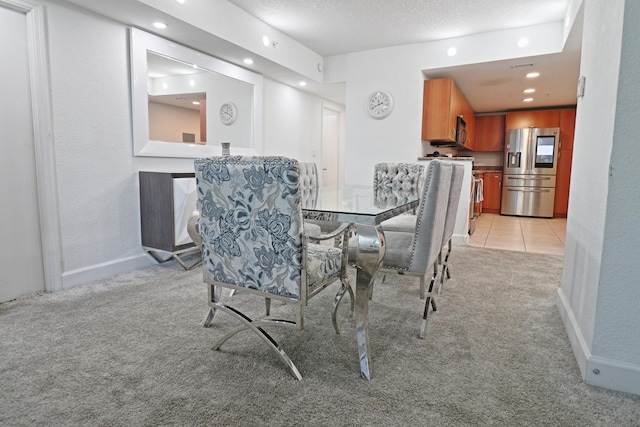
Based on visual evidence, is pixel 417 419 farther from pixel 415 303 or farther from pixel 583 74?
pixel 583 74

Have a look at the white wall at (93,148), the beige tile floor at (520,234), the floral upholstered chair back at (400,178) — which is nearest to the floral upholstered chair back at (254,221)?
the white wall at (93,148)

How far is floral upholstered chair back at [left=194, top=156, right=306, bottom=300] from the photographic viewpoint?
1363mm

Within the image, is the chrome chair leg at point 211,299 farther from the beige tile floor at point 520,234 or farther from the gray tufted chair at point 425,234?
the beige tile floor at point 520,234

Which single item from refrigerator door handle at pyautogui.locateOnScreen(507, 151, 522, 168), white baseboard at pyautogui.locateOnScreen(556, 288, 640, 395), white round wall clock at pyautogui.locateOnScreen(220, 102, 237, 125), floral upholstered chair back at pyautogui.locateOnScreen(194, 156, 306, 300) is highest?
white round wall clock at pyautogui.locateOnScreen(220, 102, 237, 125)

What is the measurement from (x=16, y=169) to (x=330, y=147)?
191 inches

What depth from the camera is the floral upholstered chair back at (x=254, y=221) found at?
1.36m

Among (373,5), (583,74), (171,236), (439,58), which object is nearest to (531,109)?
(439,58)

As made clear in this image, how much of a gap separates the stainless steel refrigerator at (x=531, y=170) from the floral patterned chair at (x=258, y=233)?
6.78 m

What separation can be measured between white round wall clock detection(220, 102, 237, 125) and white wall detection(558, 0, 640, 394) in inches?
132

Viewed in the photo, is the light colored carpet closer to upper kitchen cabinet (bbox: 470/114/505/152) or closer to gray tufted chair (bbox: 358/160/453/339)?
gray tufted chair (bbox: 358/160/453/339)

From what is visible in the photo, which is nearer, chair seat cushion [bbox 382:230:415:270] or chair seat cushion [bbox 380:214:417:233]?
chair seat cushion [bbox 382:230:415:270]

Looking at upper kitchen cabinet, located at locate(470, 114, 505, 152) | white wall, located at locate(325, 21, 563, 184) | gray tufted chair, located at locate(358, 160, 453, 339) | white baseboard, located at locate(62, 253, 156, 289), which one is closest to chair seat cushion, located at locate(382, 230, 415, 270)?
gray tufted chair, located at locate(358, 160, 453, 339)

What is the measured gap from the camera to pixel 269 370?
5.28ft

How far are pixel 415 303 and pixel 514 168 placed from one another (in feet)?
19.5
